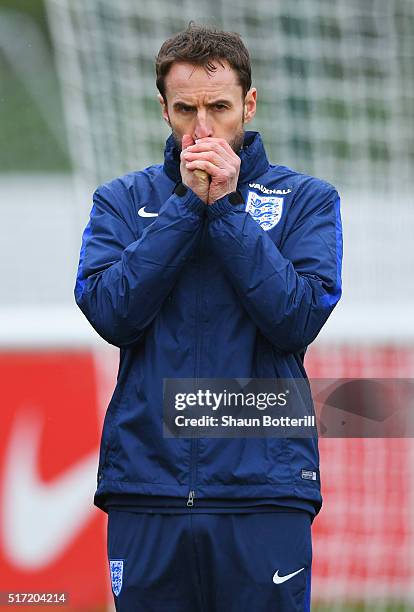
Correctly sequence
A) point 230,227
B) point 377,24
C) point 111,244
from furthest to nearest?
point 377,24 < point 111,244 < point 230,227

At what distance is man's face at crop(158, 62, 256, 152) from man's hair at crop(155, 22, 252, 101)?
1 centimetres

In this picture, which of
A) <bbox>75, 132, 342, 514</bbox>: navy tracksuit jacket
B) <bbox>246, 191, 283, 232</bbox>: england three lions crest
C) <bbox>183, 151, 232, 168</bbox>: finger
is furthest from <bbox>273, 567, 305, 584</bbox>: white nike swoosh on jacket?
<bbox>183, 151, 232, 168</bbox>: finger

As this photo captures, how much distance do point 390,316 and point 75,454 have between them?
1158mm

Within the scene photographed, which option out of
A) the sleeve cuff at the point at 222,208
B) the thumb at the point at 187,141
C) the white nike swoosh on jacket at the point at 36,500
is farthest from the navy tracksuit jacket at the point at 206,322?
the white nike swoosh on jacket at the point at 36,500

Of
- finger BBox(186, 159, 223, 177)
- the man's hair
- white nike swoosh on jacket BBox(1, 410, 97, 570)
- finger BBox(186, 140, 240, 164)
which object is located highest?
the man's hair

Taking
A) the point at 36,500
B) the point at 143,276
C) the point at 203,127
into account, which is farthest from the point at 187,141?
the point at 36,500

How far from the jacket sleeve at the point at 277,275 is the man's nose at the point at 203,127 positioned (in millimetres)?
145

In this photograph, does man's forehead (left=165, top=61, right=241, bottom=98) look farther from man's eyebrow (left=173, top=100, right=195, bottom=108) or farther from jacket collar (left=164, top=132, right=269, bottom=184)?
jacket collar (left=164, top=132, right=269, bottom=184)

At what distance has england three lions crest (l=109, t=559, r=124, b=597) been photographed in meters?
2.30

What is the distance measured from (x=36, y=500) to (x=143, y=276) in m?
1.89

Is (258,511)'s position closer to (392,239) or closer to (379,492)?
(379,492)

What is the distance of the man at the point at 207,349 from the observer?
225 cm

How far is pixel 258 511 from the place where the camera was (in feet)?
7.43

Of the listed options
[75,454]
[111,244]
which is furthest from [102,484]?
[75,454]
